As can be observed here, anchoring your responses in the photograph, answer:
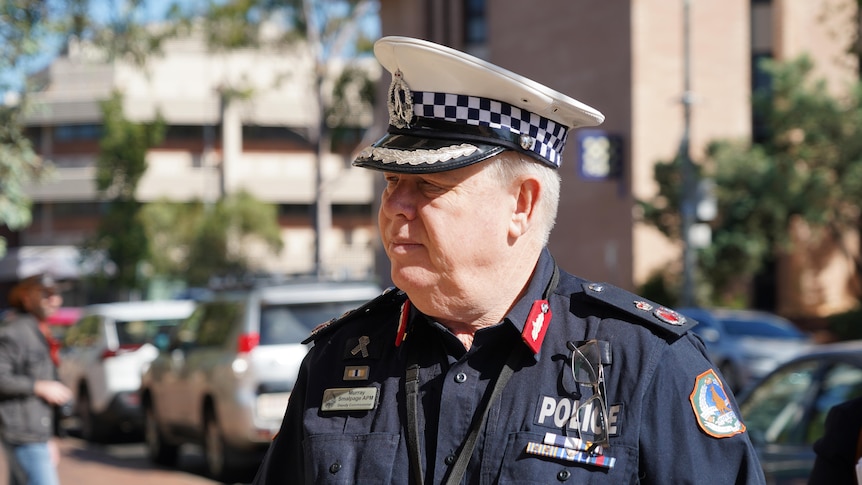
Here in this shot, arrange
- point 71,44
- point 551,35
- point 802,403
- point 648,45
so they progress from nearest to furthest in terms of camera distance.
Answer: point 802,403, point 71,44, point 648,45, point 551,35

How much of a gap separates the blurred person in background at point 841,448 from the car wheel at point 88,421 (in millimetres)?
12476

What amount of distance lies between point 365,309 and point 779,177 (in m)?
24.0

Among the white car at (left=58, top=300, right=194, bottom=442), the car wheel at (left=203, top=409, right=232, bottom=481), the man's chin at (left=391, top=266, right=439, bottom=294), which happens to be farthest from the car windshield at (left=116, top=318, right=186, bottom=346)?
the man's chin at (left=391, top=266, right=439, bottom=294)

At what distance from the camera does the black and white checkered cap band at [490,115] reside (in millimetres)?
2498

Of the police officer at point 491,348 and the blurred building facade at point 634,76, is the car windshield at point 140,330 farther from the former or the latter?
the police officer at point 491,348

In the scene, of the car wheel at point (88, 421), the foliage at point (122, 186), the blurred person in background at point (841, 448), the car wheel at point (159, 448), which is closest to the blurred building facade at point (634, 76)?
the foliage at point (122, 186)

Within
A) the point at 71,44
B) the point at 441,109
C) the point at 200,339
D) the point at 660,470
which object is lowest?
the point at 200,339

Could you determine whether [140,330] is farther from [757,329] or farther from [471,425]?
[471,425]

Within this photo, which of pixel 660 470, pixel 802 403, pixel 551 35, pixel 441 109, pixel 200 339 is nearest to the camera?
pixel 660 470

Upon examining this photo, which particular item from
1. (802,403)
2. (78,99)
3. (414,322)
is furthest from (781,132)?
(78,99)

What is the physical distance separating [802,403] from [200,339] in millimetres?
6688

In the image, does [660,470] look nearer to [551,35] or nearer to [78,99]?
[551,35]

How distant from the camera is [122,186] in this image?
110ft

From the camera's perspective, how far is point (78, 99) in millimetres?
60719
